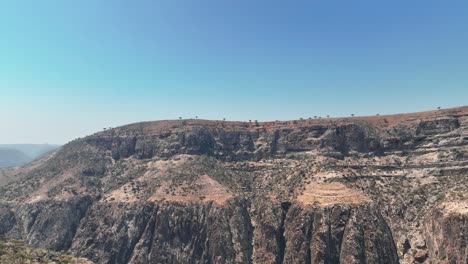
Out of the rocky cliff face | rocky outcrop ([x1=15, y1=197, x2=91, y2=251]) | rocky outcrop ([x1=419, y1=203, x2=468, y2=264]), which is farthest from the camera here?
rocky outcrop ([x1=15, y1=197, x2=91, y2=251])

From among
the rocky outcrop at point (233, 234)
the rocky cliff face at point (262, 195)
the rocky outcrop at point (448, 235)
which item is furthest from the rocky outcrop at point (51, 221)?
the rocky outcrop at point (448, 235)

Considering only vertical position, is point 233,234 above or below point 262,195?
below

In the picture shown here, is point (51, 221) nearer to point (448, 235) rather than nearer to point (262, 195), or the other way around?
point (262, 195)

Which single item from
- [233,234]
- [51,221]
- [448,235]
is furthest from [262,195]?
[51,221]

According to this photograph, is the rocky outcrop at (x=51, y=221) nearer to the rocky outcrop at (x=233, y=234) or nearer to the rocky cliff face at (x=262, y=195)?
the rocky cliff face at (x=262, y=195)

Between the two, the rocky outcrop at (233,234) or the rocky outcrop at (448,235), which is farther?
the rocky outcrop at (233,234)

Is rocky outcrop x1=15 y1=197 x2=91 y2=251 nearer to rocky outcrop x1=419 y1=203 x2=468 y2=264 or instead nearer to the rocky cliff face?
the rocky cliff face

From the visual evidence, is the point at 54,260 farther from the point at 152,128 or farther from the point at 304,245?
the point at 152,128

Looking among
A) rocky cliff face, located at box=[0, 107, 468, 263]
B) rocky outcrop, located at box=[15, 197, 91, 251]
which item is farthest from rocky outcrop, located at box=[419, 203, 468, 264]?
rocky outcrop, located at box=[15, 197, 91, 251]

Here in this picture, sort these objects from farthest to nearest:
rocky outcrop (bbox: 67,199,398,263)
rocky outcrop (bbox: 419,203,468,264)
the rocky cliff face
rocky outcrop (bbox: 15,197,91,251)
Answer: rocky outcrop (bbox: 15,197,91,251), the rocky cliff face, rocky outcrop (bbox: 67,199,398,263), rocky outcrop (bbox: 419,203,468,264)

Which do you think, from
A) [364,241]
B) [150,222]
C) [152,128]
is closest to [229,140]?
[152,128]
